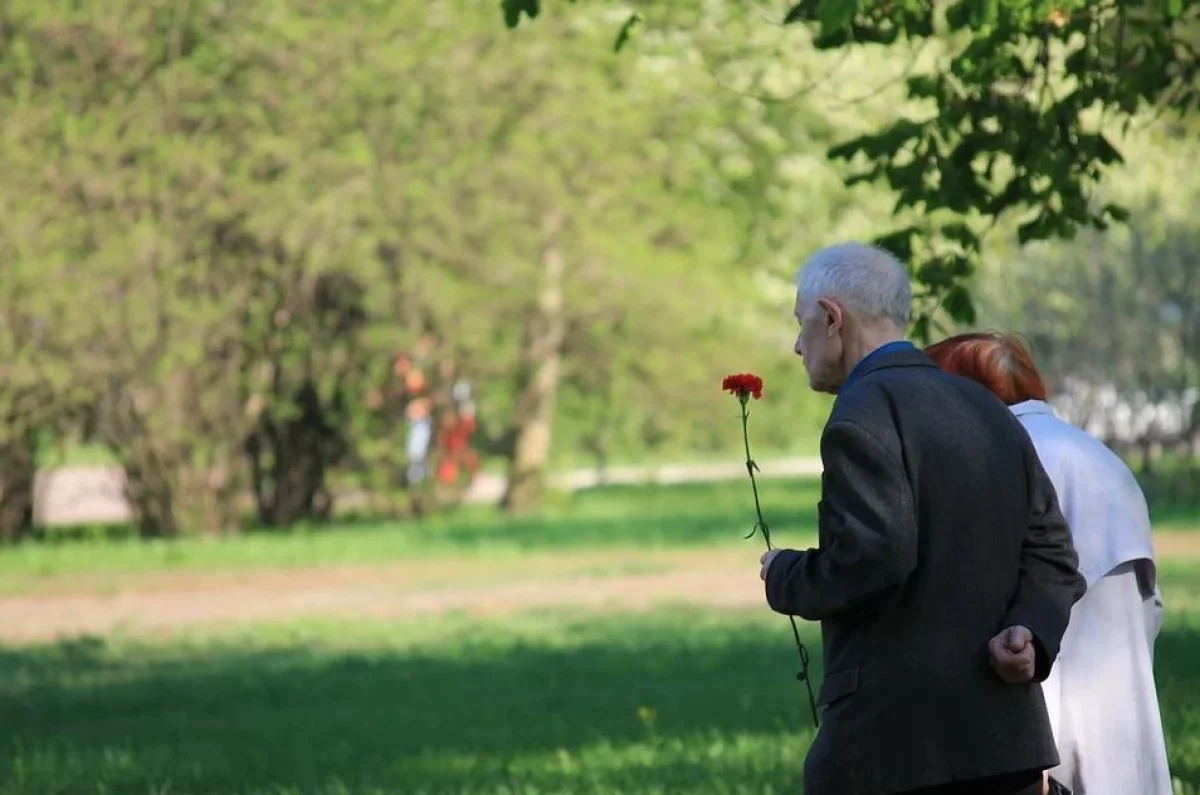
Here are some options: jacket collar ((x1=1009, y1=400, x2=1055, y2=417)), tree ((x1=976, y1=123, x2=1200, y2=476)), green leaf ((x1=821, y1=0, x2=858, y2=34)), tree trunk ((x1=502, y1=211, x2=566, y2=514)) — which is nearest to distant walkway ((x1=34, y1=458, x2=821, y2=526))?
tree trunk ((x1=502, y1=211, x2=566, y2=514))

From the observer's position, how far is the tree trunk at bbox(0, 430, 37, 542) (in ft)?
87.6

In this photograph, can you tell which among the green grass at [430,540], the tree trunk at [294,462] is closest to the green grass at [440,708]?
the green grass at [430,540]

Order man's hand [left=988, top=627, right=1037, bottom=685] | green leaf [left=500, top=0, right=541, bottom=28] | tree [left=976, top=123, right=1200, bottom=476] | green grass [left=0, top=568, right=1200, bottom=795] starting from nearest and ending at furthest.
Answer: man's hand [left=988, top=627, right=1037, bottom=685] → green leaf [left=500, top=0, right=541, bottom=28] → green grass [left=0, top=568, right=1200, bottom=795] → tree [left=976, top=123, right=1200, bottom=476]

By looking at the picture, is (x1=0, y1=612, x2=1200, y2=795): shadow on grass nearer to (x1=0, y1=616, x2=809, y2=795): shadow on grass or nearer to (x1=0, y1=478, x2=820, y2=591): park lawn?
(x1=0, y1=616, x2=809, y2=795): shadow on grass

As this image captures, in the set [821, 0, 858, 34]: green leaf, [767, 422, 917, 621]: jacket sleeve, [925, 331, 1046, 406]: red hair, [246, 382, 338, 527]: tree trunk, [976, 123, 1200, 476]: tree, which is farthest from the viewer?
[976, 123, 1200, 476]: tree

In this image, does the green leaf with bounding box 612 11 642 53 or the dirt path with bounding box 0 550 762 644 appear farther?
the dirt path with bounding box 0 550 762 644

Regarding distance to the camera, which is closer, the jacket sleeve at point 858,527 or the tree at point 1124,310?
the jacket sleeve at point 858,527

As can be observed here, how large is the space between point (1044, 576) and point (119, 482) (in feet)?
79.9

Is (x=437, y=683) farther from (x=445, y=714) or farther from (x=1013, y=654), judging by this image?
(x=1013, y=654)

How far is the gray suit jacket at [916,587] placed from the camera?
4223 millimetres

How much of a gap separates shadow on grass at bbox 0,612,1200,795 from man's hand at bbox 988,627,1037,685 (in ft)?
13.6

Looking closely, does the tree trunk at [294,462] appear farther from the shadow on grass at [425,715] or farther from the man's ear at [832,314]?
the man's ear at [832,314]

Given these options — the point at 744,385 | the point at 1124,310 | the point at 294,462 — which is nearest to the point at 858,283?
the point at 744,385

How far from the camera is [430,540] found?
85.9 feet
